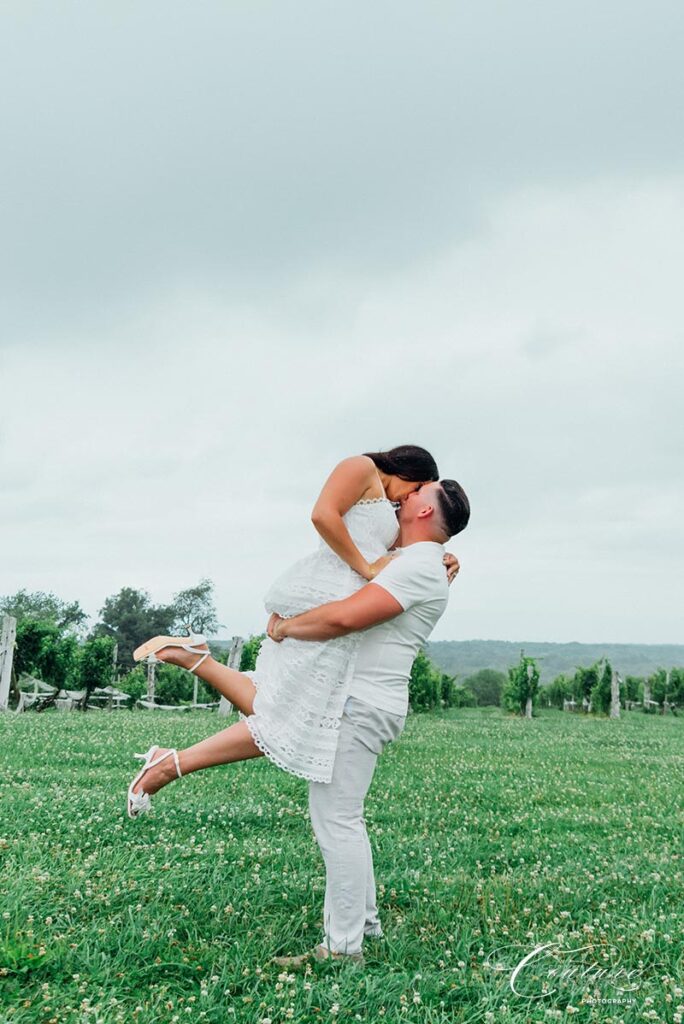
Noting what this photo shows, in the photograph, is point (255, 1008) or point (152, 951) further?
point (152, 951)

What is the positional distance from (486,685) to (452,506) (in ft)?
301

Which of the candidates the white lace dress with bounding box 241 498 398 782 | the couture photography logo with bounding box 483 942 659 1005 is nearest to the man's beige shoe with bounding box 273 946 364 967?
the couture photography logo with bounding box 483 942 659 1005

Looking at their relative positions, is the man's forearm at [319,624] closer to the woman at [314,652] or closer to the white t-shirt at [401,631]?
the woman at [314,652]

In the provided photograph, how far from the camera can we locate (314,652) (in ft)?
15.3

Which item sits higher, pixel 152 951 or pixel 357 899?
Answer: pixel 357 899

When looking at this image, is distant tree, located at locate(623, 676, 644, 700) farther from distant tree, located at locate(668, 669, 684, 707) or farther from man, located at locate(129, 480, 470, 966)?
man, located at locate(129, 480, 470, 966)

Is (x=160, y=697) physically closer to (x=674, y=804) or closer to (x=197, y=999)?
(x=674, y=804)

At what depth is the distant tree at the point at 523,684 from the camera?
1633 inches

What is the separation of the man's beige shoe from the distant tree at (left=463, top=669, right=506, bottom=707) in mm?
85782

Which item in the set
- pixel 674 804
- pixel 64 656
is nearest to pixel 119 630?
pixel 64 656

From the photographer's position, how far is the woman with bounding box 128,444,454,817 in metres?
4.60

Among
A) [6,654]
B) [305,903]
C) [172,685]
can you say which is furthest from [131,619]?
[305,903]

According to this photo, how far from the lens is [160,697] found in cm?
3931

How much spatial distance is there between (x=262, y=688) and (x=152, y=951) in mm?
1532
